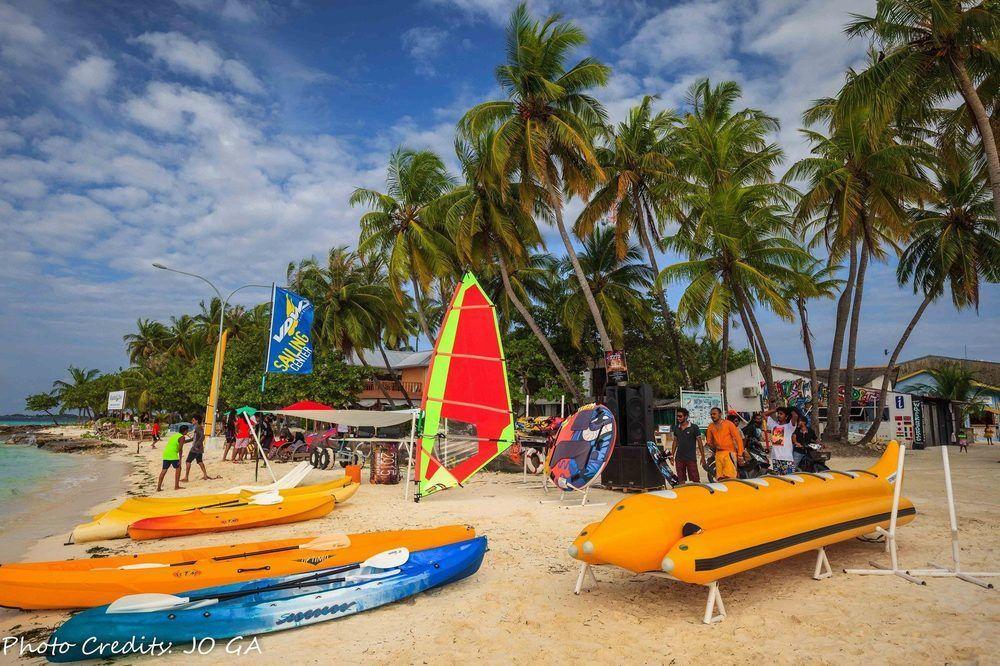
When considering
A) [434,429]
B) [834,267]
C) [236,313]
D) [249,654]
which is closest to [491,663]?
[249,654]

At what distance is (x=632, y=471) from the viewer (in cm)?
980

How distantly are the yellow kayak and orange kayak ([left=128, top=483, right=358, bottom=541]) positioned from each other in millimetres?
223

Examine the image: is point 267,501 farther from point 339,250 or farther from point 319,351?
point 339,250

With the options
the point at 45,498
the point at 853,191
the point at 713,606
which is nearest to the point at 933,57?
the point at 853,191

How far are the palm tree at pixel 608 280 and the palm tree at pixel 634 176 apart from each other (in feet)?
9.36

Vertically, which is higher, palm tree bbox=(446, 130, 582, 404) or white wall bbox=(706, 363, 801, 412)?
palm tree bbox=(446, 130, 582, 404)

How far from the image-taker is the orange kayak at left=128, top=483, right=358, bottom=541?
285 inches

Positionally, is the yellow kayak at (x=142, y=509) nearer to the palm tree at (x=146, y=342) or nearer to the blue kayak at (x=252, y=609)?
the blue kayak at (x=252, y=609)

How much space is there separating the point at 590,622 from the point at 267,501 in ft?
19.6

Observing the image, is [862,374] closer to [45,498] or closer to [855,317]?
[855,317]

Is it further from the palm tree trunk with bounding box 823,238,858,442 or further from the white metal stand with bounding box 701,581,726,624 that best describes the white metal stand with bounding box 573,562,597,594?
the palm tree trunk with bounding box 823,238,858,442

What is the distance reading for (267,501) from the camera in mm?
8438

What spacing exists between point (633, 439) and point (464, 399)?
3096 mm

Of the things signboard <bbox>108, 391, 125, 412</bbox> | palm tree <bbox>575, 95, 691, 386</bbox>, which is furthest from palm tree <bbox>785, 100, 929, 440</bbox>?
signboard <bbox>108, 391, 125, 412</bbox>
